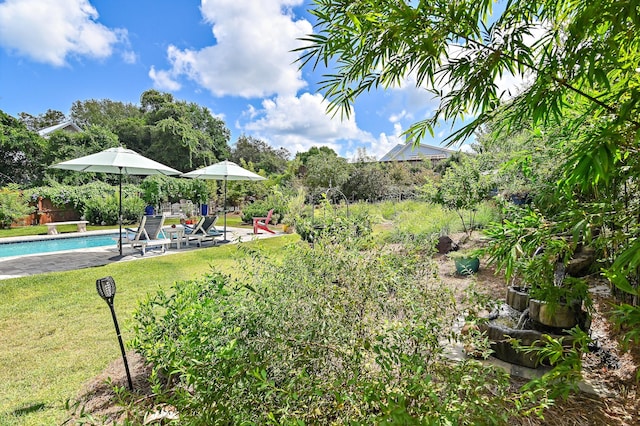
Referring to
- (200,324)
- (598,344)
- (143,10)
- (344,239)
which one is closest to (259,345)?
(200,324)

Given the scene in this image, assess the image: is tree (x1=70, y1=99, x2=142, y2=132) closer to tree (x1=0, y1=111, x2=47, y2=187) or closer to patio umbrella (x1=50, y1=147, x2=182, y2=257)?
tree (x1=0, y1=111, x2=47, y2=187)

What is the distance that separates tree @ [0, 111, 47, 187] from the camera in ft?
56.9

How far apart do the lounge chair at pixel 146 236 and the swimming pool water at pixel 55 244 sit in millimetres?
1568

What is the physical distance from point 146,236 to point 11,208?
8.77m

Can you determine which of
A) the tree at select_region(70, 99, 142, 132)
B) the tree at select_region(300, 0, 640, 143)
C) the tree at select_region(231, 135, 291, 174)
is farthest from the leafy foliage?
the tree at select_region(70, 99, 142, 132)

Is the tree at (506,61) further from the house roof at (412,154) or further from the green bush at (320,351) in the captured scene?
the house roof at (412,154)

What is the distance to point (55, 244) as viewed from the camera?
10906mm

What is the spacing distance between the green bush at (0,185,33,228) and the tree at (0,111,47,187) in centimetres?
522

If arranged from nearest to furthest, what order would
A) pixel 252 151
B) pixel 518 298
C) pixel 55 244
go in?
pixel 518 298
pixel 55 244
pixel 252 151

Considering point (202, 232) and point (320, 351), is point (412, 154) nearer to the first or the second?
point (202, 232)

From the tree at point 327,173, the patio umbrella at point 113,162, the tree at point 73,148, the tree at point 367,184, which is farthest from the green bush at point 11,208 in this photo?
the tree at point 367,184

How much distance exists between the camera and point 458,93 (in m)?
1.49

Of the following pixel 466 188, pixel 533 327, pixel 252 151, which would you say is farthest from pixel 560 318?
pixel 252 151

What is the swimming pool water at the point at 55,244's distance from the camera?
9.78 m
